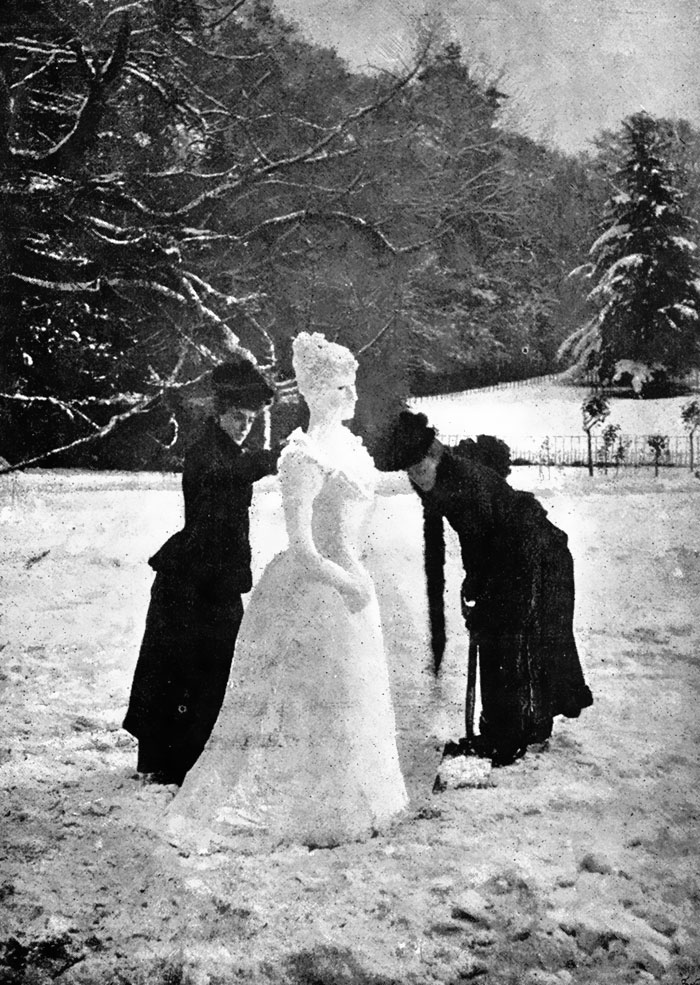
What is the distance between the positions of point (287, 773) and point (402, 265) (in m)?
1.90

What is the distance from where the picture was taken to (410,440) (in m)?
3.33

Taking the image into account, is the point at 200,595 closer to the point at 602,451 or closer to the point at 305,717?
the point at 305,717

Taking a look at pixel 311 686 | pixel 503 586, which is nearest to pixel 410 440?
pixel 503 586

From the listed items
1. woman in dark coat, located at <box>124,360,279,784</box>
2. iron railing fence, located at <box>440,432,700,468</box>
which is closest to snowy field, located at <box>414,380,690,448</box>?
iron railing fence, located at <box>440,432,700,468</box>

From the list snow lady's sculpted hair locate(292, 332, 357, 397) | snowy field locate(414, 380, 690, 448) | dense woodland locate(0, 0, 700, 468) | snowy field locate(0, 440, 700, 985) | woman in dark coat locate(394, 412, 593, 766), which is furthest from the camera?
dense woodland locate(0, 0, 700, 468)

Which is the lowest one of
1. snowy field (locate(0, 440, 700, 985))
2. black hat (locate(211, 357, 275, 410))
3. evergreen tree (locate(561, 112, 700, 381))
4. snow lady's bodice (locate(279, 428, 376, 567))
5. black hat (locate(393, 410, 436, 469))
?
snowy field (locate(0, 440, 700, 985))

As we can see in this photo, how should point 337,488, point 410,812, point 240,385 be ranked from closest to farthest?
1. point 337,488
2. point 410,812
3. point 240,385

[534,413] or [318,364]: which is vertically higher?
[318,364]

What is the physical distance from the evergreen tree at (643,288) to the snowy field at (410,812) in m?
0.45

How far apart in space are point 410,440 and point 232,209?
3.82 ft

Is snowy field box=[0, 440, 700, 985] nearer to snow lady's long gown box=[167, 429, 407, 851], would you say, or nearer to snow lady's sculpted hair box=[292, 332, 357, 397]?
snow lady's long gown box=[167, 429, 407, 851]

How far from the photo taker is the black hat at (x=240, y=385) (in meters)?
3.41

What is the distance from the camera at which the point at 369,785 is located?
3000mm

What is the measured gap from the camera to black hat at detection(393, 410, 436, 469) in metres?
3.33
